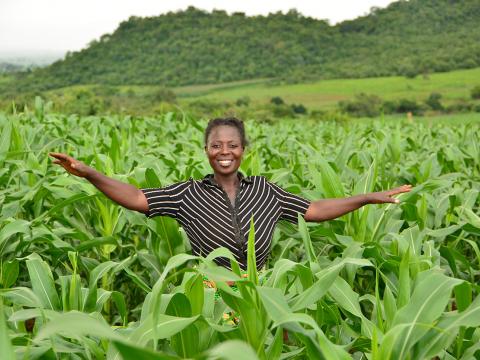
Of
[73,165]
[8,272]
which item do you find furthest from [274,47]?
[8,272]

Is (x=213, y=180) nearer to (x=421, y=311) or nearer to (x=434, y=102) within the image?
(x=421, y=311)

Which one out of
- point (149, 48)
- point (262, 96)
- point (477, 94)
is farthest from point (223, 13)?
point (477, 94)

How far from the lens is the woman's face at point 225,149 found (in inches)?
115

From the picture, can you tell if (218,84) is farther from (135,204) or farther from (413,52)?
(135,204)

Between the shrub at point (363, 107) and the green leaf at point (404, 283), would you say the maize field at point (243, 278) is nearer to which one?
the green leaf at point (404, 283)

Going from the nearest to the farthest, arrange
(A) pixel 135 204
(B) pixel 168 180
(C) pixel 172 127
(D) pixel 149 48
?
(A) pixel 135 204 < (B) pixel 168 180 < (C) pixel 172 127 < (D) pixel 149 48

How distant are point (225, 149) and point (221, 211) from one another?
29 centimetres

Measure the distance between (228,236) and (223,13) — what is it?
83.7 m

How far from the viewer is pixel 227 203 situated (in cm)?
293

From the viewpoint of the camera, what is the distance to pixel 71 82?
56.0 metres

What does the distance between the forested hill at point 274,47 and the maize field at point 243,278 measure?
50.2 metres

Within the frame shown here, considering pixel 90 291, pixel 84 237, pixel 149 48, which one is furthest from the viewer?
pixel 149 48

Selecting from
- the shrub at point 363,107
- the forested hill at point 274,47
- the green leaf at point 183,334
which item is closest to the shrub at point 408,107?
the shrub at point 363,107

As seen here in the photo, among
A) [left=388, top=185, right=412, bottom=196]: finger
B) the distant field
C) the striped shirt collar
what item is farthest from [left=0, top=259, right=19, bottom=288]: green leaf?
A: the distant field
